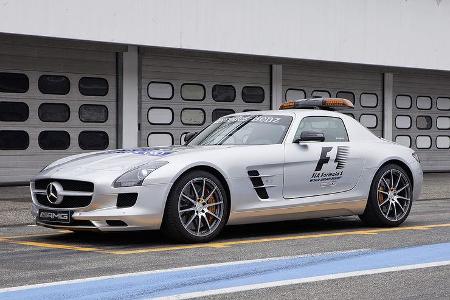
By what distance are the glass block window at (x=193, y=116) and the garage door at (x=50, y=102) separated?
1.73 meters

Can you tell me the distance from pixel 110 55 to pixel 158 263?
10513mm

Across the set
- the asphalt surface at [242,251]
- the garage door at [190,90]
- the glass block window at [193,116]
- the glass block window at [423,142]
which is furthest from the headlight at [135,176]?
the glass block window at [423,142]

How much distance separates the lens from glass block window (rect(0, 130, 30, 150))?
51.1 feet

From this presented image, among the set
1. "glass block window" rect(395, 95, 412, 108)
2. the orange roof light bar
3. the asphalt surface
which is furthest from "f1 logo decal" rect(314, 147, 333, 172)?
"glass block window" rect(395, 95, 412, 108)

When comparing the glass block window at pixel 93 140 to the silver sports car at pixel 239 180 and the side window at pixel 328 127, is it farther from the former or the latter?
the side window at pixel 328 127

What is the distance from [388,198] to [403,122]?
1315 cm

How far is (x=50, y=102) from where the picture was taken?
16125 mm

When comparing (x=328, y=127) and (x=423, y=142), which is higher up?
(x=328, y=127)

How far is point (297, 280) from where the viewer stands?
6.21 metres

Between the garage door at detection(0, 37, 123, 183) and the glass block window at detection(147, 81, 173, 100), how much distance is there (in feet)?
2.86

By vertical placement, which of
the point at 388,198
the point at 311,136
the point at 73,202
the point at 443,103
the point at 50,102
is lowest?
the point at 388,198

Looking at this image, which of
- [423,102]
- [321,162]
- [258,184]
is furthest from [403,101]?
[258,184]

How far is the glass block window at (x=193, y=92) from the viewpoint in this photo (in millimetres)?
18062

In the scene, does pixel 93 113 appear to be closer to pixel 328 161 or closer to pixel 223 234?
pixel 223 234
